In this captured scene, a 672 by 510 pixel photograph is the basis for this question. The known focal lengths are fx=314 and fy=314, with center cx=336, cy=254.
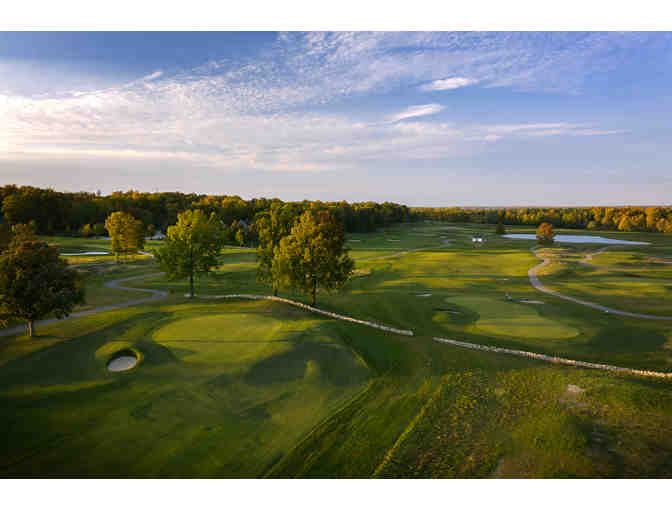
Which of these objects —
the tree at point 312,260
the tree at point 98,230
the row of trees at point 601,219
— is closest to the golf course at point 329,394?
the tree at point 312,260

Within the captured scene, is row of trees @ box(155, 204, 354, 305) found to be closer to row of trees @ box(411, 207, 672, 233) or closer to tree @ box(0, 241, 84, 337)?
tree @ box(0, 241, 84, 337)

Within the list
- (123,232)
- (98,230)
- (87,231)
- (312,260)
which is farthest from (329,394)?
(87,231)

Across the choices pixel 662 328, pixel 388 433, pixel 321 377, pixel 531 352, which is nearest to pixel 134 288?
pixel 321 377

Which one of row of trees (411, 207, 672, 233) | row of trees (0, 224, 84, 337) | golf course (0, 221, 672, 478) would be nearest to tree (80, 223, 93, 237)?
golf course (0, 221, 672, 478)

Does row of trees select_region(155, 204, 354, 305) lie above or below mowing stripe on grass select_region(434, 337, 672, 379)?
above

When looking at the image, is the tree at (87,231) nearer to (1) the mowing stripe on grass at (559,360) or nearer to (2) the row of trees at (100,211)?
(2) the row of trees at (100,211)

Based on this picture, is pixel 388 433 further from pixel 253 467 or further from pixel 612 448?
pixel 612 448
